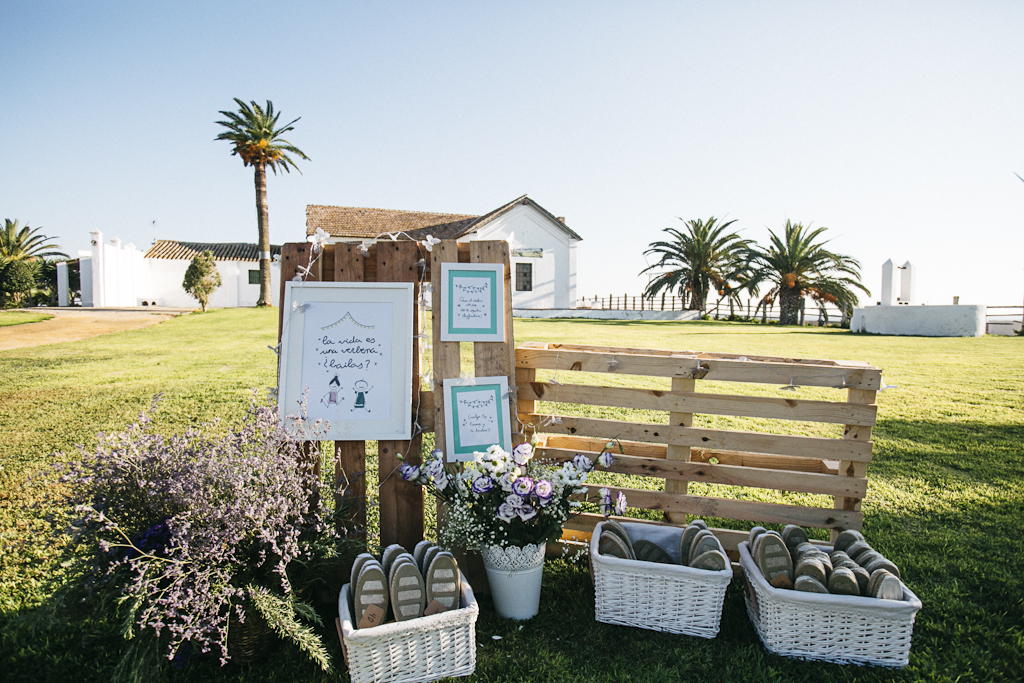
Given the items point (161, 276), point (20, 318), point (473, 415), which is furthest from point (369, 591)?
point (161, 276)

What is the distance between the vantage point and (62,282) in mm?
35250

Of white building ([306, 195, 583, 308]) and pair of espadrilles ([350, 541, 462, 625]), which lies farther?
white building ([306, 195, 583, 308])

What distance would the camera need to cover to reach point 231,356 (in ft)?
36.1

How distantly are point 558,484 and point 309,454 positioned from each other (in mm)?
1148

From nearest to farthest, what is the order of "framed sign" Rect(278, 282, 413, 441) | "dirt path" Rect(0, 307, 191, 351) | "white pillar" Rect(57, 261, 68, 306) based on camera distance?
"framed sign" Rect(278, 282, 413, 441) → "dirt path" Rect(0, 307, 191, 351) → "white pillar" Rect(57, 261, 68, 306)

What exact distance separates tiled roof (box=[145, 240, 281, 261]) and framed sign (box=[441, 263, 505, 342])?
120ft

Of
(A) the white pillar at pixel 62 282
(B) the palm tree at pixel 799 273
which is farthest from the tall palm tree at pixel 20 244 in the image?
(B) the palm tree at pixel 799 273

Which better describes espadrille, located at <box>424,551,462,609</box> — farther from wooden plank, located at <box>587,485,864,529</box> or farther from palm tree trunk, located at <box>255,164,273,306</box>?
palm tree trunk, located at <box>255,164,273,306</box>

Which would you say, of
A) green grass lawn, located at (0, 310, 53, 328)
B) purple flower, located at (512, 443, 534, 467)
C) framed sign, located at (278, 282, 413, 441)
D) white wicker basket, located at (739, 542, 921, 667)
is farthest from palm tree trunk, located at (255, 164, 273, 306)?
white wicker basket, located at (739, 542, 921, 667)

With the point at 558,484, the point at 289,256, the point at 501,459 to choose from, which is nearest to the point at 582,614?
the point at 558,484

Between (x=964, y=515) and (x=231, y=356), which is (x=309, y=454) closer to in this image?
(x=964, y=515)

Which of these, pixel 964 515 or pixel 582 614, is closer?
pixel 582 614

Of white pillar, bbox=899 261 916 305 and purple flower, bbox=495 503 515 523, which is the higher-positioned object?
white pillar, bbox=899 261 916 305

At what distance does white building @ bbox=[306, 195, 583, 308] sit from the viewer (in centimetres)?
2892
